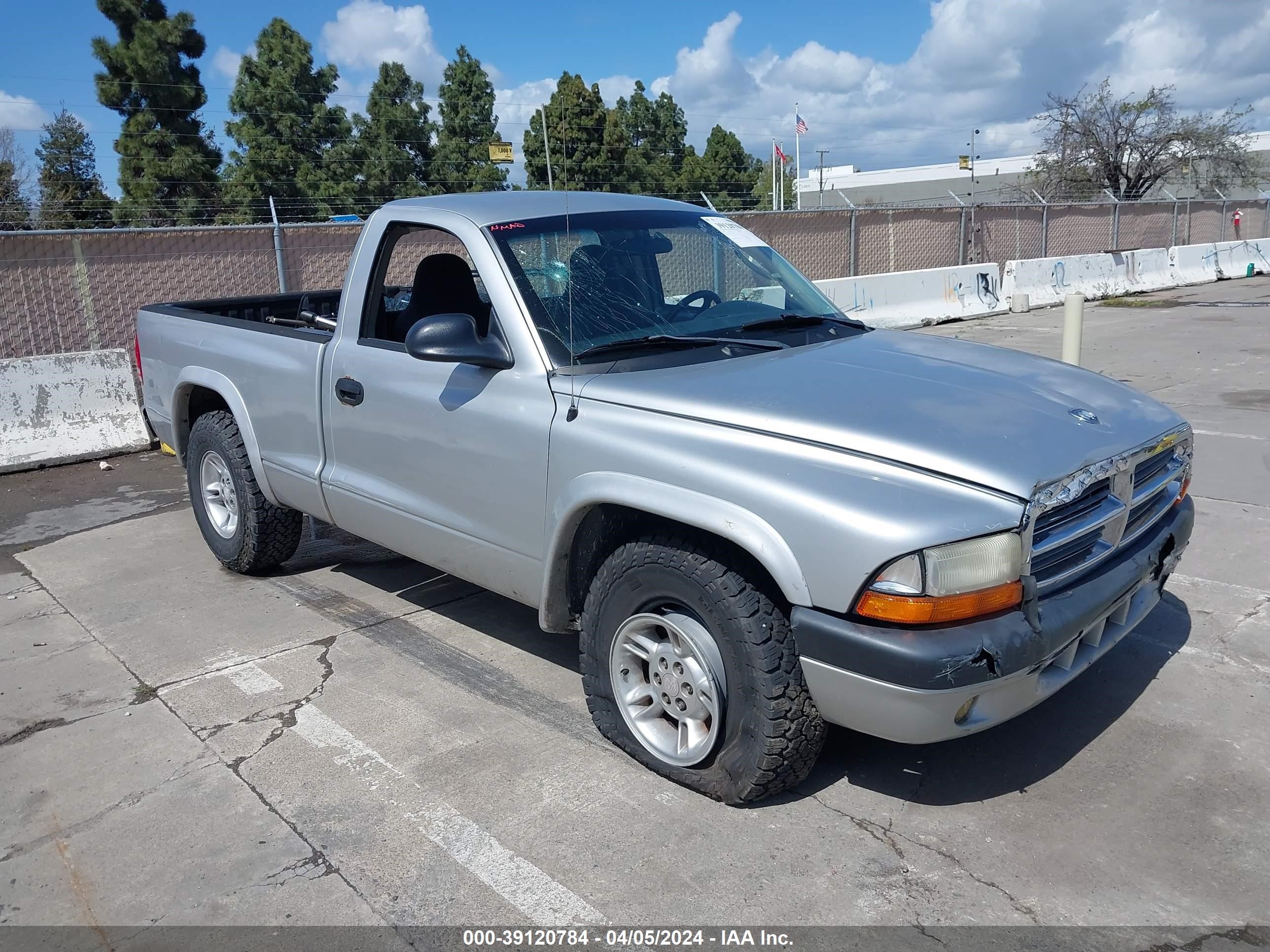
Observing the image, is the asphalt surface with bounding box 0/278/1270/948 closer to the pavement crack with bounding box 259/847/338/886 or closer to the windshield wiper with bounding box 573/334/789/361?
the pavement crack with bounding box 259/847/338/886

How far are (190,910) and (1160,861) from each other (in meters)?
2.79

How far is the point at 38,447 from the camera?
8523mm

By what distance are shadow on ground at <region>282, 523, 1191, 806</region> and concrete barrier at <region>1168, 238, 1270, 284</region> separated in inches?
849

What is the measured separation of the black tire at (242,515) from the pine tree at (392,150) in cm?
2727

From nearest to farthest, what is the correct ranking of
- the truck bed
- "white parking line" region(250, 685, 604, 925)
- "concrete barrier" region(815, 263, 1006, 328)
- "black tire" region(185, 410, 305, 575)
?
"white parking line" region(250, 685, 604, 925) < "black tire" region(185, 410, 305, 575) < the truck bed < "concrete barrier" region(815, 263, 1006, 328)

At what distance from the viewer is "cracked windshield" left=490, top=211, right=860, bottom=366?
3783 millimetres

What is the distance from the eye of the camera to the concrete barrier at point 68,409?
331 inches

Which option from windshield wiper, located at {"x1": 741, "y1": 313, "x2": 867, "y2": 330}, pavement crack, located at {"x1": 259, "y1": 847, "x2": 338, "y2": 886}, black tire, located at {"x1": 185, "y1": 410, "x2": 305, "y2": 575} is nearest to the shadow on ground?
black tire, located at {"x1": 185, "y1": 410, "x2": 305, "y2": 575}

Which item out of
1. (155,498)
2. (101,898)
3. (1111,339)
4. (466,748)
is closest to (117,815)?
(101,898)

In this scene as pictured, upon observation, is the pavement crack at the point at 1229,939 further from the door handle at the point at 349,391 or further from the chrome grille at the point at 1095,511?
the door handle at the point at 349,391

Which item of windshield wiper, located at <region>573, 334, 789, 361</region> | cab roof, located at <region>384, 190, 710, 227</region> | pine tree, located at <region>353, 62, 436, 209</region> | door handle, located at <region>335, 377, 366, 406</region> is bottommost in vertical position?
door handle, located at <region>335, 377, 366, 406</region>

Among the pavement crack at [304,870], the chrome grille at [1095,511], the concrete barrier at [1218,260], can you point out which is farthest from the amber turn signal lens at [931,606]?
the concrete barrier at [1218,260]

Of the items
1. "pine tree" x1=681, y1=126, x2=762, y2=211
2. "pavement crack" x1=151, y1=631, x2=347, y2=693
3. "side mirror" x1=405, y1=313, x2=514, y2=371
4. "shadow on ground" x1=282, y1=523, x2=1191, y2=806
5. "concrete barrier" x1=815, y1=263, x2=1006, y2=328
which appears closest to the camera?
"shadow on ground" x1=282, y1=523, x2=1191, y2=806

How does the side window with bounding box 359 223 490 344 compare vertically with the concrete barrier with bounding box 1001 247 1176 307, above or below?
above
